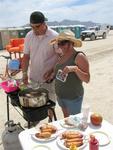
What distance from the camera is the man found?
14.4 feet

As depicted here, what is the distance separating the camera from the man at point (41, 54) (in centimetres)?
439

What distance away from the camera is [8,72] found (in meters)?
11.0

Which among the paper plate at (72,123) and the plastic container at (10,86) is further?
the plastic container at (10,86)

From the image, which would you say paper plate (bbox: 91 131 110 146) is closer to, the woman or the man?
the woman

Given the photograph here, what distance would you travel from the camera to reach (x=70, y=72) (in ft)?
12.0

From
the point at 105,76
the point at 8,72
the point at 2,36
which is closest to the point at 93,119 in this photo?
the point at 105,76

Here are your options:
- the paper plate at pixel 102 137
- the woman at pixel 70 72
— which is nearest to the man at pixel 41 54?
the woman at pixel 70 72

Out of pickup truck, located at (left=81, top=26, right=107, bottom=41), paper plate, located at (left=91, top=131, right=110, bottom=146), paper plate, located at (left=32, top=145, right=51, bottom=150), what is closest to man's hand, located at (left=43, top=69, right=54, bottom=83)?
paper plate, located at (left=91, top=131, right=110, bottom=146)

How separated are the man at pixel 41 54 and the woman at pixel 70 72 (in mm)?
615

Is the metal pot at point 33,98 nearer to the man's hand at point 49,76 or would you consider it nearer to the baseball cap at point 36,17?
the man's hand at point 49,76

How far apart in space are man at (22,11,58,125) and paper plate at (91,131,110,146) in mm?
1724

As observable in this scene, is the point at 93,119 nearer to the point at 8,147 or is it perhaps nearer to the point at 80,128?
the point at 80,128

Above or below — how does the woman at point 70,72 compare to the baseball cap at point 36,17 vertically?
below

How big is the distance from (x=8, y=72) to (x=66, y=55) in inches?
300
